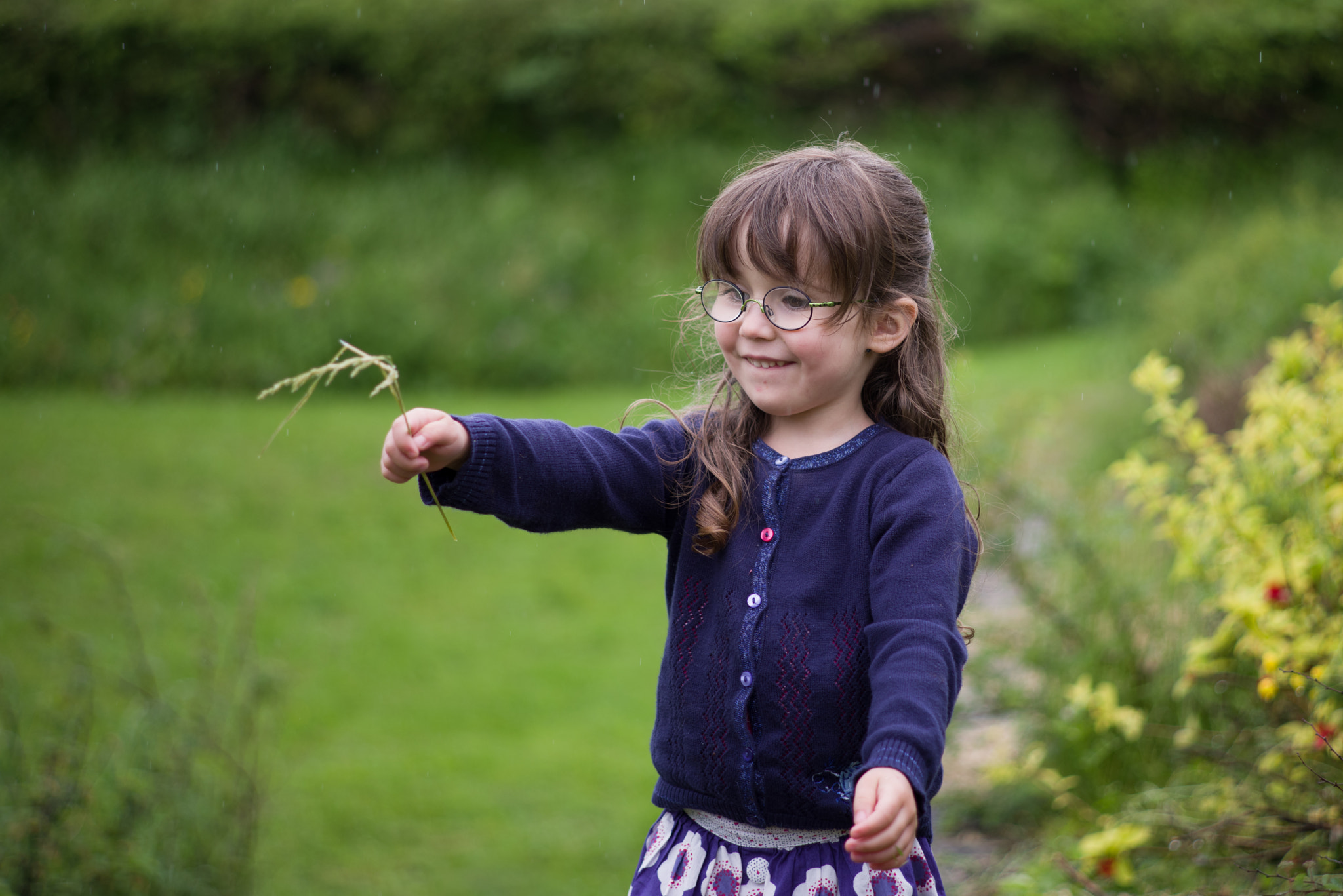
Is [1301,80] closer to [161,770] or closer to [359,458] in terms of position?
[359,458]

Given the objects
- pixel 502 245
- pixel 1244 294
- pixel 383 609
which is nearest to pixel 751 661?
pixel 383 609

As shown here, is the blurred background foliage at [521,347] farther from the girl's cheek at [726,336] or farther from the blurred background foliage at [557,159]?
the girl's cheek at [726,336]

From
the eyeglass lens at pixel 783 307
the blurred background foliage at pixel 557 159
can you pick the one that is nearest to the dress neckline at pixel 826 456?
the eyeglass lens at pixel 783 307

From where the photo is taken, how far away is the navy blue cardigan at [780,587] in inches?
67.5

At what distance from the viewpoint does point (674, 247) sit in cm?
1088

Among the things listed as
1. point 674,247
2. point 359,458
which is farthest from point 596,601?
point 674,247

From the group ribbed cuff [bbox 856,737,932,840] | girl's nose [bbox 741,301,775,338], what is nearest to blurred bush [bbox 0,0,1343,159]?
girl's nose [bbox 741,301,775,338]

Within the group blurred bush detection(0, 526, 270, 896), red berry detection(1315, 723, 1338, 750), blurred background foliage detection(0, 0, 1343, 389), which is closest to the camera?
red berry detection(1315, 723, 1338, 750)

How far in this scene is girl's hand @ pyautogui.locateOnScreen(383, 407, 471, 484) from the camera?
1.63 m

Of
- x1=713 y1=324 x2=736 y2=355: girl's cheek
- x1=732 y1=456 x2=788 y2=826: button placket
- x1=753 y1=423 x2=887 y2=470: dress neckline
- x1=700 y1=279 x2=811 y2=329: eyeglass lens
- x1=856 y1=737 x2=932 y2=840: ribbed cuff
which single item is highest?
x1=700 y1=279 x2=811 y2=329: eyeglass lens

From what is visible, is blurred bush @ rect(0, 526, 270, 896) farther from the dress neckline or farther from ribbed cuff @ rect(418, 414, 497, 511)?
the dress neckline

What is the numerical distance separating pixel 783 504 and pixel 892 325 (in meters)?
0.33

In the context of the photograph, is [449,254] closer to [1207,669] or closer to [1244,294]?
[1244,294]

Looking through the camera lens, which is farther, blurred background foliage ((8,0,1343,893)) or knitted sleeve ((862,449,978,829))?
blurred background foliage ((8,0,1343,893))
